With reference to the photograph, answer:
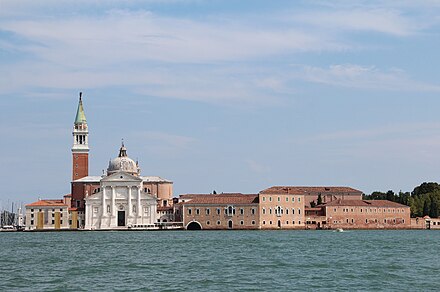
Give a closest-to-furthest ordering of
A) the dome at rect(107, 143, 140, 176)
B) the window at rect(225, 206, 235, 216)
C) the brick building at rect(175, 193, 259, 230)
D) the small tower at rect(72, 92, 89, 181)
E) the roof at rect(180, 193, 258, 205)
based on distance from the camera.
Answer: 1. the brick building at rect(175, 193, 259, 230)
2. the window at rect(225, 206, 235, 216)
3. the roof at rect(180, 193, 258, 205)
4. the dome at rect(107, 143, 140, 176)
5. the small tower at rect(72, 92, 89, 181)

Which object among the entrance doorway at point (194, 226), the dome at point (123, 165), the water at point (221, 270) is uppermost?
the dome at point (123, 165)

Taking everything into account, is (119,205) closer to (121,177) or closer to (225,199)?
(121,177)

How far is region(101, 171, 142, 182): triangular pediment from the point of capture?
267 ft

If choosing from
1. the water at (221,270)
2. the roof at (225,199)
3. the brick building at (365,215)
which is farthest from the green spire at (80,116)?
the water at (221,270)

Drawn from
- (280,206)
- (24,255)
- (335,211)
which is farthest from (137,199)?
(24,255)

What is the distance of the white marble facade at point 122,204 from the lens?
8150 cm

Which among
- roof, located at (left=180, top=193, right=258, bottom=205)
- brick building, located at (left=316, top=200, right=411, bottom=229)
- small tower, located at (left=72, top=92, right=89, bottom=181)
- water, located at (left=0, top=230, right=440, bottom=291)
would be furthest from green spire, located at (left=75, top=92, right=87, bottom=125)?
water, located at (left=0, top=230, right=440, bottom=291)

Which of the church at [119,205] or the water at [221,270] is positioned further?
the church at [119,205]

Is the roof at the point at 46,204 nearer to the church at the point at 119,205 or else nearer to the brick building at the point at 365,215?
the church at the point at 119,205

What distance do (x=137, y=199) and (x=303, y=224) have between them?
16.7 metres

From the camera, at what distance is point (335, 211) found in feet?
285

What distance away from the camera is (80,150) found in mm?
89062

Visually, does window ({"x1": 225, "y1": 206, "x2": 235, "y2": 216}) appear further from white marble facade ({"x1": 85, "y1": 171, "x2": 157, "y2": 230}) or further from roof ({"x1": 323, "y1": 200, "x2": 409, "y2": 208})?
roof ({"x1": 323, "y1": 200, "x2": 409, "y2": 208})

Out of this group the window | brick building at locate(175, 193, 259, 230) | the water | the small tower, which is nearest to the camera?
the water
